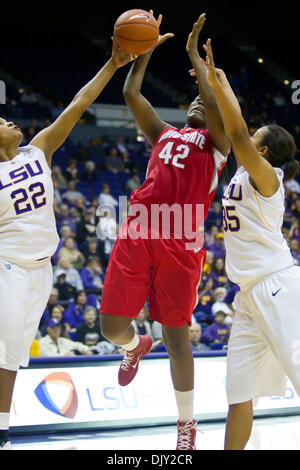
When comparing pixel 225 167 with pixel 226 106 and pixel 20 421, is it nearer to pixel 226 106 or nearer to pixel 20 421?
pixel 226 106

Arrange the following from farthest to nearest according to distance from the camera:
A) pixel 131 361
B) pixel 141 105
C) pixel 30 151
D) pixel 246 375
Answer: pixel 131 361, pixel 141 105, pixel 30 151, pixel 246 375

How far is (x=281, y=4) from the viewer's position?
1520 centimetres

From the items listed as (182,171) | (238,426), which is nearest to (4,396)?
(238,426)

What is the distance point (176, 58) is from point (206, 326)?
12494mm

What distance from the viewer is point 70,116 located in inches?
155

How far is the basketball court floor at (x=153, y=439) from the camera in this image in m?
4.61

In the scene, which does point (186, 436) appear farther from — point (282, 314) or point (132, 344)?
point (282, 314)

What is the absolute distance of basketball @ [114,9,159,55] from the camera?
3955 mm

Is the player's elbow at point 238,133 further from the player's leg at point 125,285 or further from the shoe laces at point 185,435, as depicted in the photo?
the shoe laces at point 185,435

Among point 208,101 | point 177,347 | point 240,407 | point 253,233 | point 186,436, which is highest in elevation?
point 208,101

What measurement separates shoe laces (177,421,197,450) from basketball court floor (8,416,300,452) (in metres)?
0.47

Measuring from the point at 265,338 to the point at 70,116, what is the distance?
71.4 inches

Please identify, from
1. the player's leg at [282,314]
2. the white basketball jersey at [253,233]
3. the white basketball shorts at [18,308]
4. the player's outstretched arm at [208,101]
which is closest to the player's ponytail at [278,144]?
the white basketball jersey at [253,233]

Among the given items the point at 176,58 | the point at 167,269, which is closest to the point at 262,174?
the point at 167,269
